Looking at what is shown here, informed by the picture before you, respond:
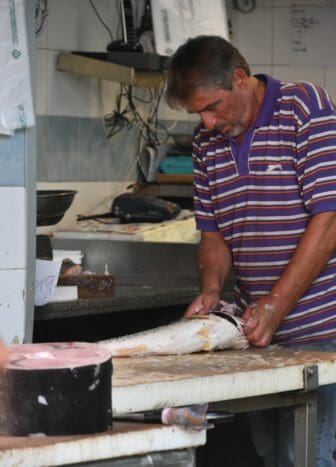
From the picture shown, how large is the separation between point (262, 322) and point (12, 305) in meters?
0.94

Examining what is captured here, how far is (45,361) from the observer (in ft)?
8.30

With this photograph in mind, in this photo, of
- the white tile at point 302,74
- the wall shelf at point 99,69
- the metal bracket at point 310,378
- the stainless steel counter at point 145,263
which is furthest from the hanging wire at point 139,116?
the metal bracket at point 310,378

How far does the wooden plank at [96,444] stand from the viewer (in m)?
2.48

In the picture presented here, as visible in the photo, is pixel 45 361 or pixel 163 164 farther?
pixel 163 164

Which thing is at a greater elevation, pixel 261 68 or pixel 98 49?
pixel 98 49

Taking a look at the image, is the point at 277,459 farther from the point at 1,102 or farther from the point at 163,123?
the point at 163,123

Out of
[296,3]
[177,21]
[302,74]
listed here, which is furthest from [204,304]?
[296,3]

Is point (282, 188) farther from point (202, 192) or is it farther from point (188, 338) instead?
point (188, 338)

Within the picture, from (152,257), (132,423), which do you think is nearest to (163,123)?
(152,257)

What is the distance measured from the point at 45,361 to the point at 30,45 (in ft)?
6.34

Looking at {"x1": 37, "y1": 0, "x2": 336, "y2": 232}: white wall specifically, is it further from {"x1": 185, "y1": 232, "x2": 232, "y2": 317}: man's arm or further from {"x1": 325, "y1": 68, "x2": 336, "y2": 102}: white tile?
{"x1": 185, "y1": 232, "x2": 232, "y2": 317}: man's arm

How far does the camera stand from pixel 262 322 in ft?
12.3

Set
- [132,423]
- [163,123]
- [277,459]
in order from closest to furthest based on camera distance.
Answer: [132,423], [277,459], [163,123]

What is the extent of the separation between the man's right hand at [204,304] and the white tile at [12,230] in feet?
2.14
